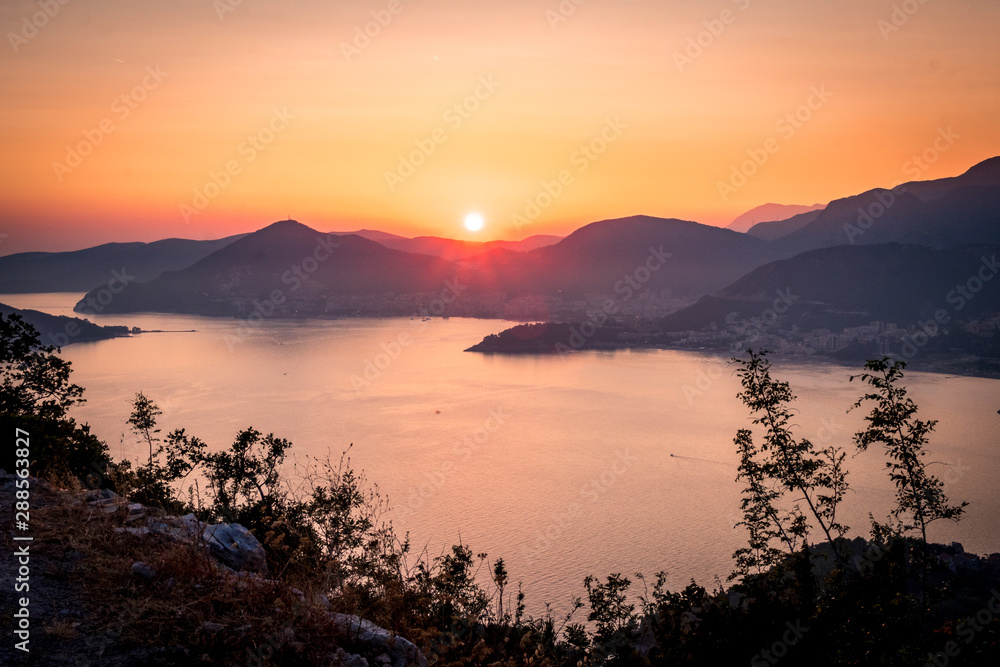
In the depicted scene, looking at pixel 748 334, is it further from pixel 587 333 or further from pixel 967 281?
pixel 967 281

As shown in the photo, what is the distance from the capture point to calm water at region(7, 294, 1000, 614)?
95.4ft

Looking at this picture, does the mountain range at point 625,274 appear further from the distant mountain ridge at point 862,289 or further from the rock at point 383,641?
the rock at point 383,641

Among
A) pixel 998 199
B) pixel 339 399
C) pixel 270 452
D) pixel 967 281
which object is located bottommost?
pixel 339 399

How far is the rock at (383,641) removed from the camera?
4113mm

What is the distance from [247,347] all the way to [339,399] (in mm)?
39931

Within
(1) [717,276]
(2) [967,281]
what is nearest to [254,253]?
(1) [717,276]

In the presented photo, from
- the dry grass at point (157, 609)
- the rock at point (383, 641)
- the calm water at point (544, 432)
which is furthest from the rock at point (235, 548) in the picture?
the calm water at point (544, 432)

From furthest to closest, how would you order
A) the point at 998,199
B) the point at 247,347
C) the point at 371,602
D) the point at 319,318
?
Result: the point at 998,199 → the point at 319,318 → the point at 247,347 → the point at 371,602

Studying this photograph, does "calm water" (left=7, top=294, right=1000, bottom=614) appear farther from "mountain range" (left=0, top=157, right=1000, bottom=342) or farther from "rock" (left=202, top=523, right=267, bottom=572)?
"mountain range" (left=0, top=157, right=1000, bottom=342)

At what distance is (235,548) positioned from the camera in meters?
5.69

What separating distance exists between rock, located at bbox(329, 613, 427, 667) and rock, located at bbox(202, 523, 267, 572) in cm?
169

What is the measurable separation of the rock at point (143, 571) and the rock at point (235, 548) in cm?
101

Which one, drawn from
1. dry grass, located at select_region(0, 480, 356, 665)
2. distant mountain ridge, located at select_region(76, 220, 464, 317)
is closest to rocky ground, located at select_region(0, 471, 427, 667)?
dry grass, located at select_region(0, 480, 356, 665)

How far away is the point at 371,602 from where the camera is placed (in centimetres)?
484
